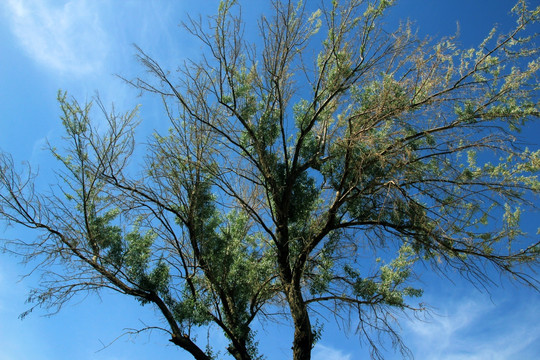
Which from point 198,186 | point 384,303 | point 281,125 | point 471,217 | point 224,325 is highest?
point 281,125

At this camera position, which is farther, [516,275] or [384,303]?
[384,303]

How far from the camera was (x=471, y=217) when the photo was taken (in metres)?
6.02

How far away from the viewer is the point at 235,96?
674 centimetres

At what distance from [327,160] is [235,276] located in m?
2.80

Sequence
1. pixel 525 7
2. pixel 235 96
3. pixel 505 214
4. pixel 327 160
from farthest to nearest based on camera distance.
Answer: pixel 327 160 < pixel 235 96 < pixel 505 214 < pixel 525 7

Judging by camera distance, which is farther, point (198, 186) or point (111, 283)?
point (198, 186)

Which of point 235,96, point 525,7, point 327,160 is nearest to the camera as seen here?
point 525,7

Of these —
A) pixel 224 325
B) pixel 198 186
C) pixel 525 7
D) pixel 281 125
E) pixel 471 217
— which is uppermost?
pixel 525 7

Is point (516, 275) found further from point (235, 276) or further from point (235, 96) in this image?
point (235, 96)

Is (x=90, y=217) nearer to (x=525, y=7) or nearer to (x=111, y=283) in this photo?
(x=111, y=283)

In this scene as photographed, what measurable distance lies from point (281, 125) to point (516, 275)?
4.23 metres

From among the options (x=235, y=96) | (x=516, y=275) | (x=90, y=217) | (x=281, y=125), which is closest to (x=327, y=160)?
(x=281, y=125)

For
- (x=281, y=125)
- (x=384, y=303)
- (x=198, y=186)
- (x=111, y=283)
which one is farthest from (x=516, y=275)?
(x=111, y=283)

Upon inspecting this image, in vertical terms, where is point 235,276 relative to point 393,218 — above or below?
below
